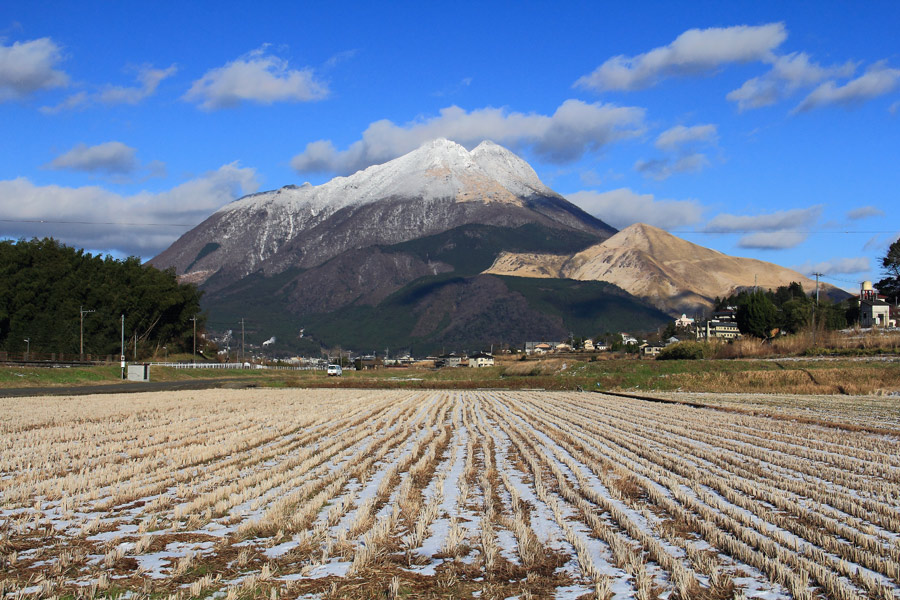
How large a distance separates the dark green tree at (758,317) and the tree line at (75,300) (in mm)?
78823

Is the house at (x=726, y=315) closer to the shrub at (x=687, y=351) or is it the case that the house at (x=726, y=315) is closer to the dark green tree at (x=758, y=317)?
the dark green tree at (x=758, y=317)

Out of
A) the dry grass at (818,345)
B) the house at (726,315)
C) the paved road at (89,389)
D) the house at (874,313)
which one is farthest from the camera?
the house at (726,315)

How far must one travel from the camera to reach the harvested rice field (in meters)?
7.68

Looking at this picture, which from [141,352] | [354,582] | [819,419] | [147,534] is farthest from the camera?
[141,352]

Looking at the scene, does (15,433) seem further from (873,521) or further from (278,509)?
(873,521)

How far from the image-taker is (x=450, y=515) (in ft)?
35.3

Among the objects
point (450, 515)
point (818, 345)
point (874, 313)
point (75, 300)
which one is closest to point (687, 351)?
point (818, 345)

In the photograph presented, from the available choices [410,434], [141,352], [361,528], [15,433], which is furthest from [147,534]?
[141,352]

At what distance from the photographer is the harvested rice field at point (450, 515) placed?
7.68 metres

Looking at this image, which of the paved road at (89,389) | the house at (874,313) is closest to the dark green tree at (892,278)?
the house at (874,313)

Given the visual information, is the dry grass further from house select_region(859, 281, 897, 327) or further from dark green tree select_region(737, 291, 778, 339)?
house select_region(859, 281, 897, 327)

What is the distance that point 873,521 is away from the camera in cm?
1024

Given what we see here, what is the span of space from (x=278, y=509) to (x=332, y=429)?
1339 centimetres

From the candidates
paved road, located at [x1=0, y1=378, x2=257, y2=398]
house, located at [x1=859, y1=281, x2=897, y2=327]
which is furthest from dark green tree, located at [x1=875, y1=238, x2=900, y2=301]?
paved road, located at [x1=0, y1=378, x2=257, y2=398]
